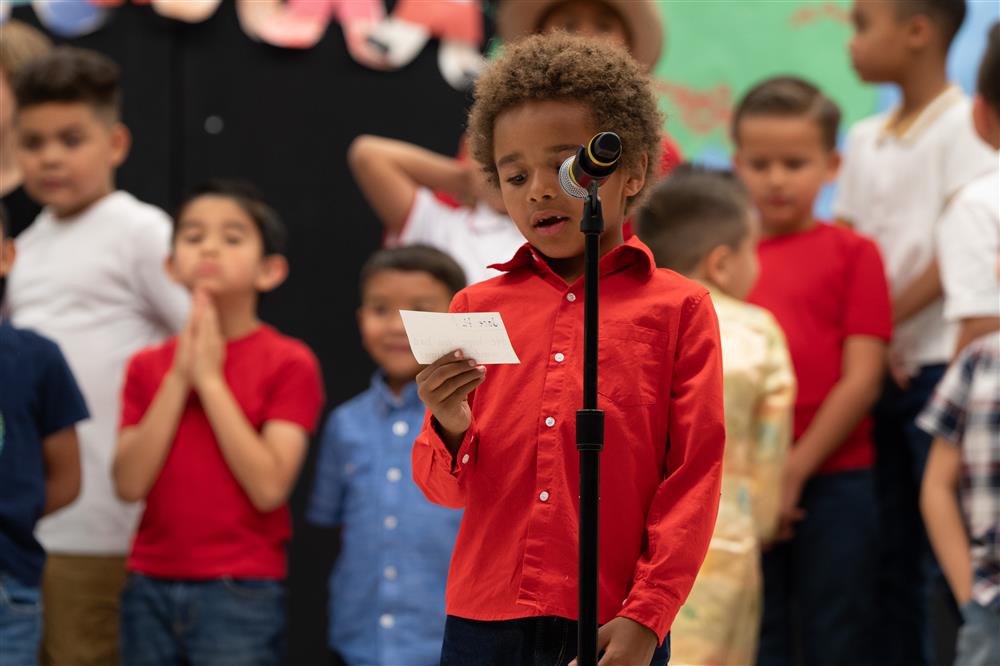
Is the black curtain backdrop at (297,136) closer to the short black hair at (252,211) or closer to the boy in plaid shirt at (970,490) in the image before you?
the short black hair at (252,211)

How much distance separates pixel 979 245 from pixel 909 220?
1.40 ft

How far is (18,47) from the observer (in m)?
3.90

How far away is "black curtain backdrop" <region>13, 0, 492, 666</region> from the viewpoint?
4344mm

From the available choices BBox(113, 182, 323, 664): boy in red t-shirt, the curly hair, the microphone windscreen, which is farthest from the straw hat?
the microphone windscreen

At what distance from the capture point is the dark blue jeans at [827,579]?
3.27m

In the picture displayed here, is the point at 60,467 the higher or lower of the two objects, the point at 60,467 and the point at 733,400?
the lower

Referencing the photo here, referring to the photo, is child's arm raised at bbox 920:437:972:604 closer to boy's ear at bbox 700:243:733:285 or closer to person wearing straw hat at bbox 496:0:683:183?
boy's ear at bbox 700:243:733:285

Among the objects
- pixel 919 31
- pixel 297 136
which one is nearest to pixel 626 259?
pixel 919 31

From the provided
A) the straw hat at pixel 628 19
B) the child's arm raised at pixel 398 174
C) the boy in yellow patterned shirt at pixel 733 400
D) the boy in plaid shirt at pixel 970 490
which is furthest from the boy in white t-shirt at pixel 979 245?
the child's arm raised at pixel 398 174

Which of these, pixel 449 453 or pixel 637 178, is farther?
pixel 637 178

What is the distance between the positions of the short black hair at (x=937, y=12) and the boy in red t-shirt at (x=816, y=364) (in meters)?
0.35

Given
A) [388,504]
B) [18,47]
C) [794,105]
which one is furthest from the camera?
[18,47]

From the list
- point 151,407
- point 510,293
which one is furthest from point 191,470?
point 510,293

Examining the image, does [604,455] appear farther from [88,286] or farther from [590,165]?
[88,286]
